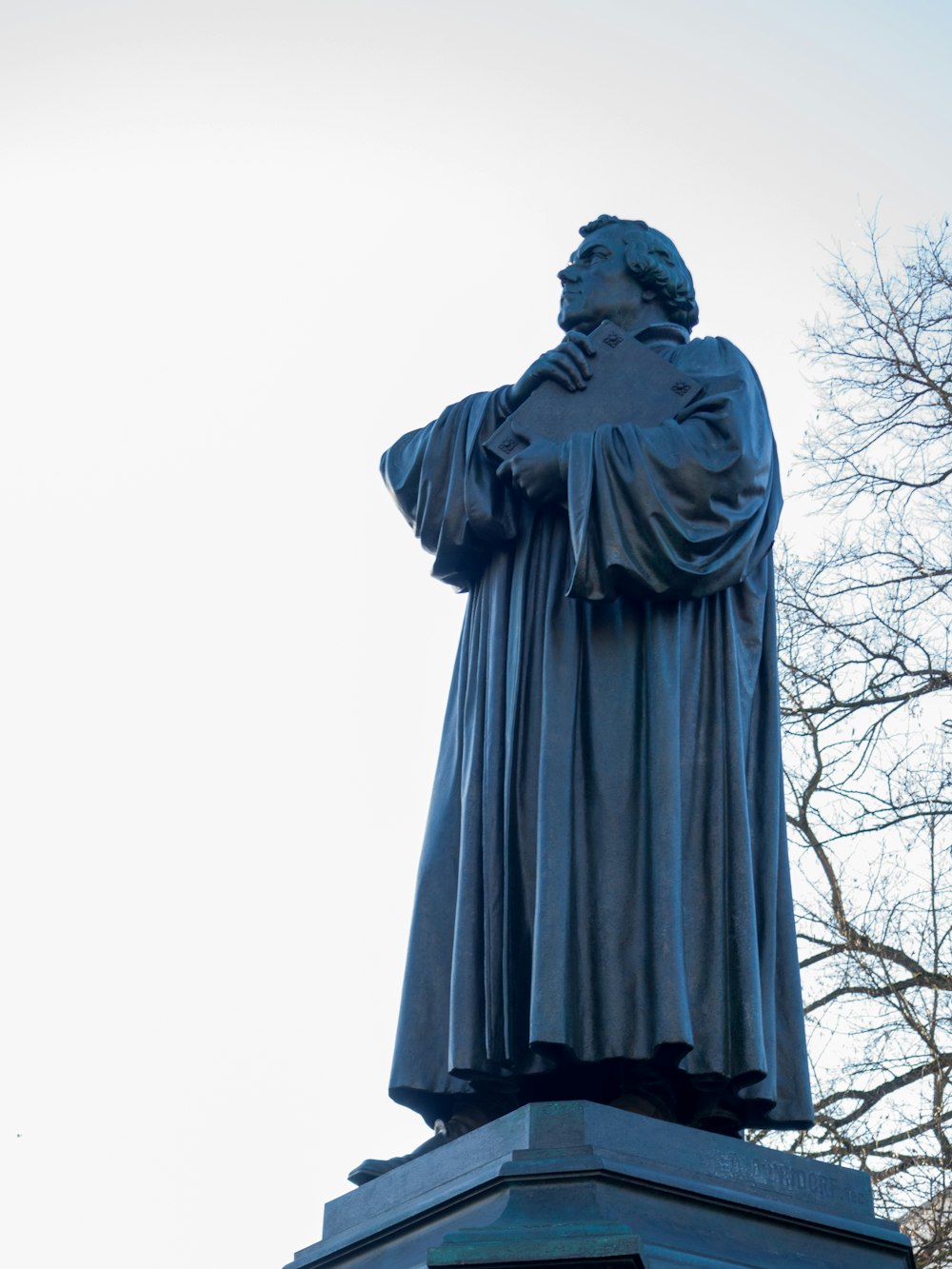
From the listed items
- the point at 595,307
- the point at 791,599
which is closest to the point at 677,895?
the point at 595,307

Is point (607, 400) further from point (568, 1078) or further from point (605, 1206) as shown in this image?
point (605, 1206)

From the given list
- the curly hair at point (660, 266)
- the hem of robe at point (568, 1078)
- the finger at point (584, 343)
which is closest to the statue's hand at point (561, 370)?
the finger at point (584, 343)

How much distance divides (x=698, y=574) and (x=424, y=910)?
1091 mm

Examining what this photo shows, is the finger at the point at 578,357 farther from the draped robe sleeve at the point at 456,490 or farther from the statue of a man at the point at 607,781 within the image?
the draped robe sleeve at the point at 456,490

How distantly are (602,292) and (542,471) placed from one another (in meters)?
0.90

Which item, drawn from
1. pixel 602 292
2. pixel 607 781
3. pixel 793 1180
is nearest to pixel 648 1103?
pixel 793 1180

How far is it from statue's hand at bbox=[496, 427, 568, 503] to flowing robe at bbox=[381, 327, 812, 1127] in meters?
0.05

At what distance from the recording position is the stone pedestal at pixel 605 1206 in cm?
375

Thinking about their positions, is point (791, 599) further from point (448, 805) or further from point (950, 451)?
point (448, 805)

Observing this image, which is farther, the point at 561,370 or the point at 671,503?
the point at 561,370

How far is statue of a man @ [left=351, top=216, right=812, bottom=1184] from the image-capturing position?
4539 millimetres

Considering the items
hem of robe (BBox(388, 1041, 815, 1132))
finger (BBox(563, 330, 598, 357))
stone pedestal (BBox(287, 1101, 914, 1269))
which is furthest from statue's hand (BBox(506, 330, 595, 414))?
stone pedestal (BBox(287, 1101, 914, 1269))

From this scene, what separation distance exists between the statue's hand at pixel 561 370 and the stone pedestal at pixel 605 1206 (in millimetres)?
2052

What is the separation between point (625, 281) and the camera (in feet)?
18.8
